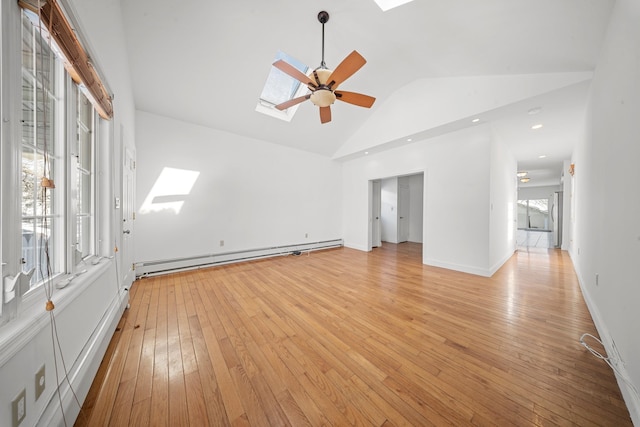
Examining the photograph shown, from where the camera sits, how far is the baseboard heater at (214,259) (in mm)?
3566

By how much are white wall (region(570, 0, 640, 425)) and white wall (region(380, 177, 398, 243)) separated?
484cm

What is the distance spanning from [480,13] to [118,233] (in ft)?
14.8

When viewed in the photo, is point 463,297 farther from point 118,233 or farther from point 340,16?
point 118,233

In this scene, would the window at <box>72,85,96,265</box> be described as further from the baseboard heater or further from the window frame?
the baseboard heater

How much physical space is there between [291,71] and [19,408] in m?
2.91

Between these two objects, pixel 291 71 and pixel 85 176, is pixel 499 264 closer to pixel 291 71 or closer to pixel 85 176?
pixel 291 71

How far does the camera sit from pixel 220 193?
433cm

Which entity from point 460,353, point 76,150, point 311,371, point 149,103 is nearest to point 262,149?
point 149,103

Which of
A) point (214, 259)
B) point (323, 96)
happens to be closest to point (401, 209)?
point (323, 96)

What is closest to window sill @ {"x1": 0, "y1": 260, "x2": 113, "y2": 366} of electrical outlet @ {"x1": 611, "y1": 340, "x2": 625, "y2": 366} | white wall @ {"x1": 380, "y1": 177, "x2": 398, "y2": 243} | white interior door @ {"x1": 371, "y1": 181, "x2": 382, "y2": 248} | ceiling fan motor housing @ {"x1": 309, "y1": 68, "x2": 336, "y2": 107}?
ceiling fan motor housing @ {"x1": 309, "y1": 68, "x2": 336, "y2": 107}

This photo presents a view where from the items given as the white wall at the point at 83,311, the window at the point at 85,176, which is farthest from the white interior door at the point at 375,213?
the window at the point at 85,176

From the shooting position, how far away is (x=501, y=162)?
4.25 metres

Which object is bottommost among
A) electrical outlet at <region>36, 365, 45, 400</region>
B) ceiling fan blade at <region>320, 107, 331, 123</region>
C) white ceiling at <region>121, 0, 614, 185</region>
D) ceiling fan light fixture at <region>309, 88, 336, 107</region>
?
electrical outlet at <region>36, 365, 45, 400</region>

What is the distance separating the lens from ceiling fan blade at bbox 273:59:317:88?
7.14ft
